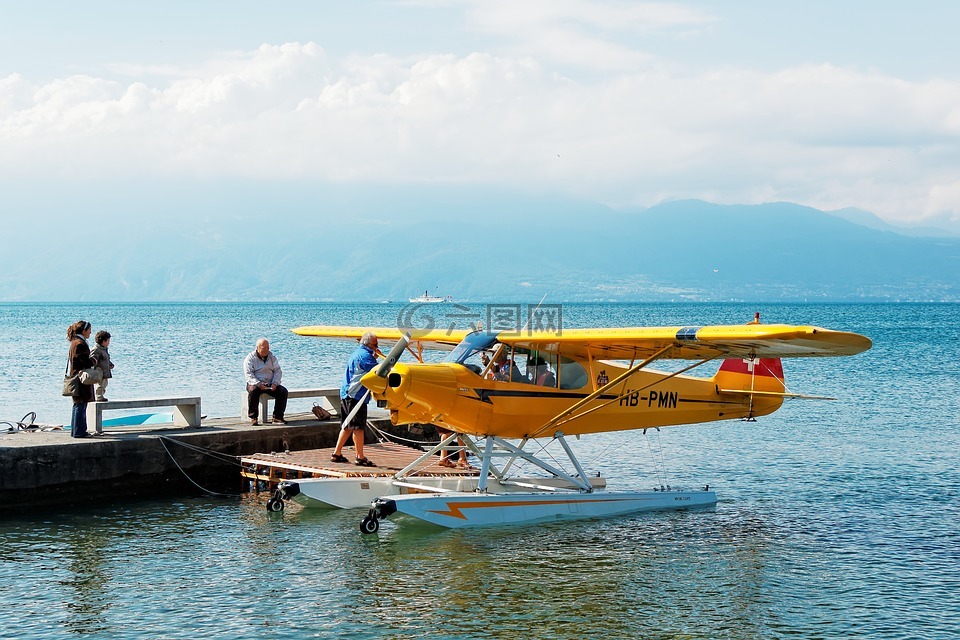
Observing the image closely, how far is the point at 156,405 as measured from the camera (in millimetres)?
14562

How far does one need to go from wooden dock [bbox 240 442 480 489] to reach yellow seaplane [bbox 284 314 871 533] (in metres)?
0.63

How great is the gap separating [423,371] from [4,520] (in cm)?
549

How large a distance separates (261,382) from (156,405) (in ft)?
5.86

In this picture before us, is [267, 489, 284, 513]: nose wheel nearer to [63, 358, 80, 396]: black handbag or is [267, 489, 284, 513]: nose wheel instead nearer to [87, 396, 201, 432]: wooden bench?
[87, 396, 201, 432]: wooden bench

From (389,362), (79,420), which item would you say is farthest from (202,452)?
(389,362)

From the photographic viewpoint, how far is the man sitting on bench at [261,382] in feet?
51.8

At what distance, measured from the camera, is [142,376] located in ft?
124

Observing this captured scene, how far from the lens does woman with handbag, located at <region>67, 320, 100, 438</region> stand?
535 inches

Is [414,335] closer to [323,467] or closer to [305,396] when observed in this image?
[323,467]

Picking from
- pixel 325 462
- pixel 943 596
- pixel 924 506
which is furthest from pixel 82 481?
pixel 924 506

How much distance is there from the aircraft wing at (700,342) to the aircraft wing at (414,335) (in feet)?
5.22

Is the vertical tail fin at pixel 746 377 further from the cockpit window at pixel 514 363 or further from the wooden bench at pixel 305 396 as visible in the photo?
the wooden bench at pixel 305 396

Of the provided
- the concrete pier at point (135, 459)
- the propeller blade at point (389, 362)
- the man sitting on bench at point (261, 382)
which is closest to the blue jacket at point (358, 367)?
the propeller blade at point (389, 362)

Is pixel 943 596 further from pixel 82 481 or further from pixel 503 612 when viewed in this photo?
pixel 82 481
